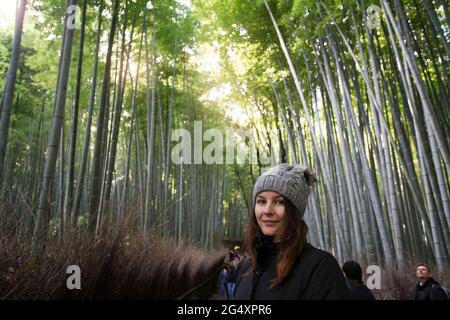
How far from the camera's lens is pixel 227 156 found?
13.6 m

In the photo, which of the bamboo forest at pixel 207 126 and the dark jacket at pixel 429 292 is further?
the bamboo forest at pixel 207 126

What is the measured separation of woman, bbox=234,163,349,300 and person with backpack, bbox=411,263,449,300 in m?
1.91

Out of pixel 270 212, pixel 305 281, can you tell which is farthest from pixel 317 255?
pixel 270 212

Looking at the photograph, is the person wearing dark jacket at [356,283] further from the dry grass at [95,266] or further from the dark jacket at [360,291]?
the dry grass at [95,266]

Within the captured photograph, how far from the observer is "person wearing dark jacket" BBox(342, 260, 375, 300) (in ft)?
6.09

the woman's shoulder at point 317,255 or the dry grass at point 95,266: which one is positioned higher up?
the woman's shoulder at point 317,255

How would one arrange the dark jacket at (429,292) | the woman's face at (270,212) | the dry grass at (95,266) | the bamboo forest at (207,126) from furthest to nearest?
1. the bamboo forest at (207,126)
2. the dark jacket at (429,292)
3. the dry grass at (95,266)
4. the woman's face at (270,212)

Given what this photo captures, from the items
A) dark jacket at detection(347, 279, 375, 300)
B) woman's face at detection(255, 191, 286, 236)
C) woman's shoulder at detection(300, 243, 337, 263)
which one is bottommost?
dark jacket at detection(347, 279, 375, 300)

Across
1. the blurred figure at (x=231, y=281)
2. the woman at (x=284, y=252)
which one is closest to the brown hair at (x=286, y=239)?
the woman at (x=284, y=252)

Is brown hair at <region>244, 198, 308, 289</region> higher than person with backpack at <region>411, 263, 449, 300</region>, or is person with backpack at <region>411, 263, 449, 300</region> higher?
brown hair at <region>244, 198, 308, 289</region>

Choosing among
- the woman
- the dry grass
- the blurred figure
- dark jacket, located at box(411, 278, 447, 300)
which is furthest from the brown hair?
the blurred figure

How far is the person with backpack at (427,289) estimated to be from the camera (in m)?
2.20

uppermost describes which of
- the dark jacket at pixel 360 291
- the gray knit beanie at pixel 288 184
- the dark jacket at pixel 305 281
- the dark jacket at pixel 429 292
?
the gray knit beanie at pixel 288 184

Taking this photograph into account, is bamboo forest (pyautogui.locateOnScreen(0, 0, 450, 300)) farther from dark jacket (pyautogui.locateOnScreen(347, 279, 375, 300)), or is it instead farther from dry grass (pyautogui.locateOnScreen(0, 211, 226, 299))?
dark jacket (pyautogui.locateOnScreen(347, 279, 375, 300))
